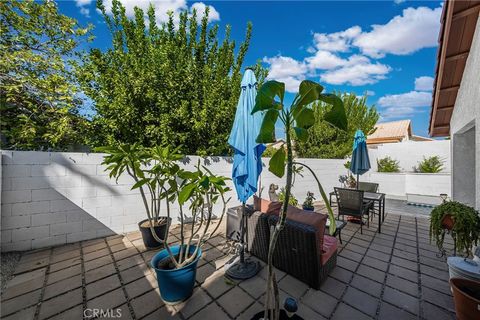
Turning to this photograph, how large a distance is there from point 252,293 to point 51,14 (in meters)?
6.81

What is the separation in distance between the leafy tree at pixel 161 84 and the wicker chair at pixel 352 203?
11.3ft

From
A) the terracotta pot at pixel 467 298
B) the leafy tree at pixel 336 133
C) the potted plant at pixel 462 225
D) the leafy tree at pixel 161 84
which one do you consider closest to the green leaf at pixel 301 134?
the terracotta pot at pixel 467 298

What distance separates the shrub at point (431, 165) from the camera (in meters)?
8.84

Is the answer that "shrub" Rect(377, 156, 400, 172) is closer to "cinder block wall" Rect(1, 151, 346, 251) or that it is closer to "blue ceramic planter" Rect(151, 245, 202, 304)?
"blue ceramic planter" Rect(151, 245, 202, 304)

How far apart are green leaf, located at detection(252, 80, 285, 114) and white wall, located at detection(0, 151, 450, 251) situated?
12.7ft

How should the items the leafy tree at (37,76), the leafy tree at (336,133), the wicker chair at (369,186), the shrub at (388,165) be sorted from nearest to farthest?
the leafy tree at (37,76), the wicker chair at (369,186), the shrub at (388,165), the leafy tree at (336,133)

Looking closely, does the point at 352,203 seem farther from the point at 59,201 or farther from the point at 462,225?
the point at 59,201

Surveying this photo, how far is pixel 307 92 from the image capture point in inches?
43.6

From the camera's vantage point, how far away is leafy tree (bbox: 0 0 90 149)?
3803mm

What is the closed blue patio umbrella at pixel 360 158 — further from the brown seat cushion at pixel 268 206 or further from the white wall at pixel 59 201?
the white wall at pixel 59 201

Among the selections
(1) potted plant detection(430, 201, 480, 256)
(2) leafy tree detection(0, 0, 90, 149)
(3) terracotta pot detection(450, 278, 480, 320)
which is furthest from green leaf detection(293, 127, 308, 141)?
(2) leafy tree detection(0, 0, 90, 149)

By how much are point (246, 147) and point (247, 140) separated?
10 cm

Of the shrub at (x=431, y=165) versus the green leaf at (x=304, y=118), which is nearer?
the green leaf at (x=304, y=118)

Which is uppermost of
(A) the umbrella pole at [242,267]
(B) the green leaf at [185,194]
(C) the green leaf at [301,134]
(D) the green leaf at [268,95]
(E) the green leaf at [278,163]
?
(D) the green leaf at [268,95]
